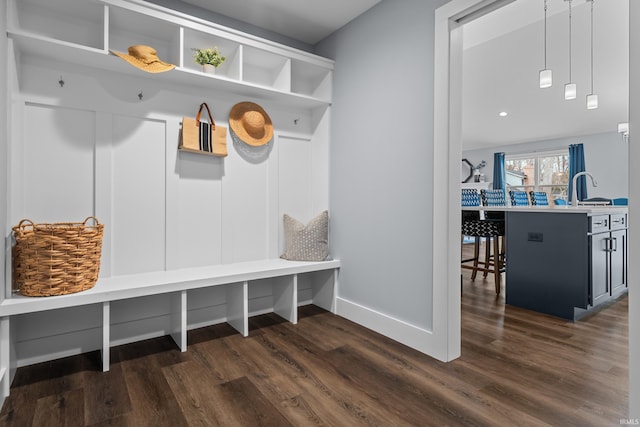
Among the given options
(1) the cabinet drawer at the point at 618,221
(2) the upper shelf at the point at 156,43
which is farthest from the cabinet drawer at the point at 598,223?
(2) the upper shelf at the point at 156,43

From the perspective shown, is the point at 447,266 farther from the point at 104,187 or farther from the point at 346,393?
the point at 104,187

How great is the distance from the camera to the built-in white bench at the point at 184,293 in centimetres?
172

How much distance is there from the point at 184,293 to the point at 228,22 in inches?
79.6

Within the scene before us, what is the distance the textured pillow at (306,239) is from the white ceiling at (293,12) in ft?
4.96

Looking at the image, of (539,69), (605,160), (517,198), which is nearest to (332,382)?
(517,198)

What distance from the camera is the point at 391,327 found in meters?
2.38

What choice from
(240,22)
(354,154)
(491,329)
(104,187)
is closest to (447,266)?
(491,329)

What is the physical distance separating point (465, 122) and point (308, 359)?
6.57 m

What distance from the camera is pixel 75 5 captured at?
202cm

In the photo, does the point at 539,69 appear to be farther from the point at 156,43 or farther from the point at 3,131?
the point at 3,131

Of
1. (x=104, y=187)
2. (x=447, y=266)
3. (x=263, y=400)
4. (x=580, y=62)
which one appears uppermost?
(x=580, y=62)

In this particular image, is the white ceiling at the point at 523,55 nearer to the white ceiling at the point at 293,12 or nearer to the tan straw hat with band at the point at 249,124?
the white ceiling at the point at 293,12

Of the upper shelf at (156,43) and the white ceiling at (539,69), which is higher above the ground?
the white ceiling at (539,69)

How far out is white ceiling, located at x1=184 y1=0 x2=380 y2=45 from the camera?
8.20 ft
